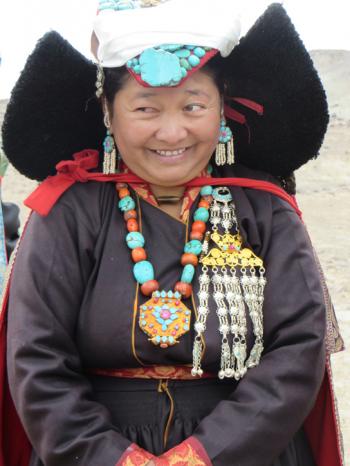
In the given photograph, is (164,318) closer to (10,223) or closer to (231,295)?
(231,295)

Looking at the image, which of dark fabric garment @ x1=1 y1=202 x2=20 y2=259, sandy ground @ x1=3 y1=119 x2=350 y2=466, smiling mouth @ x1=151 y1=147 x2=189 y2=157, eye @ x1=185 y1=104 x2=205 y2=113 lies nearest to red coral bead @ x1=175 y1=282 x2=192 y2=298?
smiling mouth @ x1=151 y1=147 x2=189 y2=157

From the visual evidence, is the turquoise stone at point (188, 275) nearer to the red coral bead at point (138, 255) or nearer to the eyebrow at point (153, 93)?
the red coral bead at point (138, 255)

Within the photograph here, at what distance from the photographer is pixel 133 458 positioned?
204cm

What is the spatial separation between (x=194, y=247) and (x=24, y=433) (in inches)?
30.3

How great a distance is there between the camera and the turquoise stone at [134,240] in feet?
7.22

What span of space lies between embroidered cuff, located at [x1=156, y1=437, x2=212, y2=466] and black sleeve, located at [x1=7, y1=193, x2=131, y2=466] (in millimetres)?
118

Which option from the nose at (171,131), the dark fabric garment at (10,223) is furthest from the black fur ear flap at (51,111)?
the dark fabric garment at (10,223)

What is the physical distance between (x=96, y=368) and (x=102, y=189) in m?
0.51

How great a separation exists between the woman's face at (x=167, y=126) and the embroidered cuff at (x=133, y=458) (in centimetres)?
74

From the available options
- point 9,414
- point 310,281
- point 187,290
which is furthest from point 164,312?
point 9,414

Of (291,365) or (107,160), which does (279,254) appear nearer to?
(291,365)

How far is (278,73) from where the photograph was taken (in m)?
2.36

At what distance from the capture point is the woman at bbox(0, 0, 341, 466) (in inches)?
81.4

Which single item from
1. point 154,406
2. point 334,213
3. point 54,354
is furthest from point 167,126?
point 334,213
